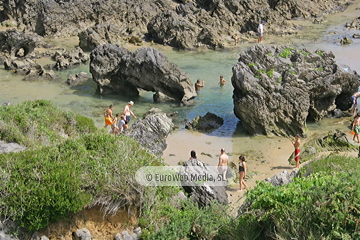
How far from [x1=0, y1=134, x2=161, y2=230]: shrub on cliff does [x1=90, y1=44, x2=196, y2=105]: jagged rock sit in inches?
473

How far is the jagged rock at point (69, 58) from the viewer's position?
3161cm

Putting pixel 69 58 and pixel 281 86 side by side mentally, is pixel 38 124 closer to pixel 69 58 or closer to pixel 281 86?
pixel 281 86

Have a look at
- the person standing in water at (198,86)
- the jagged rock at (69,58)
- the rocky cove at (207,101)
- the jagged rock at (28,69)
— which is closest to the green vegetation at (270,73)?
the rocky cove at (207,101)

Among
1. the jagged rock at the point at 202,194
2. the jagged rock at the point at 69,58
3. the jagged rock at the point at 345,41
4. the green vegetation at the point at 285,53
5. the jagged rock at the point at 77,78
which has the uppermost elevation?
the green vegetation at the point at 285,53

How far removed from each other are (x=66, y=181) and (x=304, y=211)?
555 cm

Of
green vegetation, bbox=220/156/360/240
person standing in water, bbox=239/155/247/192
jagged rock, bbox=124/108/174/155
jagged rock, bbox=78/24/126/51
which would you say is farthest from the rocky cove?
green vegetation, bbox=220/156/360/240

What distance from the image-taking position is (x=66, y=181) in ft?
36.5

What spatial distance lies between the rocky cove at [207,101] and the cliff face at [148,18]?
1589mm

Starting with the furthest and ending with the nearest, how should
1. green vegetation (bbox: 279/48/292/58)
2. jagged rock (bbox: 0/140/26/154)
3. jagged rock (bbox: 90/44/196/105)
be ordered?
jagged rock (bbox: 90/44/196/105)
green vegetation (bbox: 279/48/292/58)
jagged rock (bbox: 0/140/26/154)

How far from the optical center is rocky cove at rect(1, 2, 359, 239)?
19.1m

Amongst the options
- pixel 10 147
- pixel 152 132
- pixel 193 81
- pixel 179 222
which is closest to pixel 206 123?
pixel 152 132

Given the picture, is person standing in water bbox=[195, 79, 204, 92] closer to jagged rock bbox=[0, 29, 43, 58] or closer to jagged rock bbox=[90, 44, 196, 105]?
jagged rock bbox=[90, 44, 196, 105]

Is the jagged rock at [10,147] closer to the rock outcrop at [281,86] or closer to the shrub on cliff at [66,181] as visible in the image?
the shrub on cliff at [66,181]

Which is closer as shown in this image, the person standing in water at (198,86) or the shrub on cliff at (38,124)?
the shrub on cliff at (38,124)
